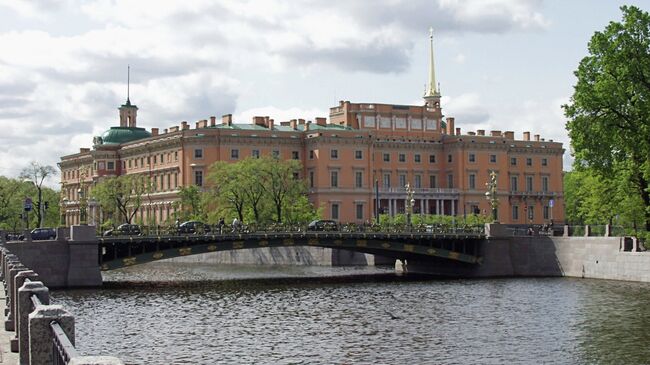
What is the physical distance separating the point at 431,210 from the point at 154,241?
223 ft

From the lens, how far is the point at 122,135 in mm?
145750

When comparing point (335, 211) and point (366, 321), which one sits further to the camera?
point (335, 211)

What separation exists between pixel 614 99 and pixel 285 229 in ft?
82.9

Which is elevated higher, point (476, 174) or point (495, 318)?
point (476, 174)

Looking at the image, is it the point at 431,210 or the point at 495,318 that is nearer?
the point at 495,318

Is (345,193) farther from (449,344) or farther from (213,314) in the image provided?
(449,344)

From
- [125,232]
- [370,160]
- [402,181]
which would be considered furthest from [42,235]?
[402,181]

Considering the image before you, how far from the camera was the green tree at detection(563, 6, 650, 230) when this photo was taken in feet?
200

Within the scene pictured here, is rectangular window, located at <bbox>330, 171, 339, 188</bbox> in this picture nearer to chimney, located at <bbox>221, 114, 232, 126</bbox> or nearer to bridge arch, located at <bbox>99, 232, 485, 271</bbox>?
chimney, located at <bbox>221, 114, 232, 126</bbox>

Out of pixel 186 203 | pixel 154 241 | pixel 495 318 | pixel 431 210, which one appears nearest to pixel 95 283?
pixel 154 241

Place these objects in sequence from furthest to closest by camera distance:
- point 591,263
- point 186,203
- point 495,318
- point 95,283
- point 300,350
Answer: point 186,203
point 591,263
point 95,283
point 495,318
point 300,350

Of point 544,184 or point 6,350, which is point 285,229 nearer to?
point 6,350

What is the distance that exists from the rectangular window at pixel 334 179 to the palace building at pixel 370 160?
119 millimetres

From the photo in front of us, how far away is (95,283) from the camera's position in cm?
6391
